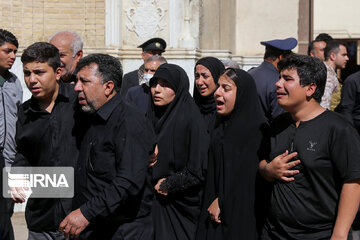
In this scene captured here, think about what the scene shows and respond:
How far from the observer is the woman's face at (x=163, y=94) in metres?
4.86

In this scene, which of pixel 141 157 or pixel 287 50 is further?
pixel 287 50

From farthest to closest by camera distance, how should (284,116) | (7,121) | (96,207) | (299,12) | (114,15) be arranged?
(299,12) < (114,15) < (7,121) < (284,116) < (96,207)

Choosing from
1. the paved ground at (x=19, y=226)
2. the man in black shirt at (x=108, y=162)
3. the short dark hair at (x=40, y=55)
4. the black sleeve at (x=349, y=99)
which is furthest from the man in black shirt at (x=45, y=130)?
the black sleeve at (x=349, y=99)

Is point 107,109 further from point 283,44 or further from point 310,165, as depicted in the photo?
point 283,44

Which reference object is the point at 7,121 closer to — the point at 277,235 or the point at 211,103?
the point at 211,103

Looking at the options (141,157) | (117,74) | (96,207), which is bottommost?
(96,207)

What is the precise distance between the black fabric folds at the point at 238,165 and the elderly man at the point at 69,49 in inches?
50.0

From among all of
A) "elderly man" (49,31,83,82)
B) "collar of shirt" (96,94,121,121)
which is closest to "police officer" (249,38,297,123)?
"elderly man" (49,31,83,82)

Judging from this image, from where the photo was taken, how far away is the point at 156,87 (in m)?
4.90

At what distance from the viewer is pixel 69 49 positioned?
488 cm

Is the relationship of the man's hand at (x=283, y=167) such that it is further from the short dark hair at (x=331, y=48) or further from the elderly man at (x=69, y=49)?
the short dark hair at (x=331, y=48)

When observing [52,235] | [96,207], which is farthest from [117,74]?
[52,235]

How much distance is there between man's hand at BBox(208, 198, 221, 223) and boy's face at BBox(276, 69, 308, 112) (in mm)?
997

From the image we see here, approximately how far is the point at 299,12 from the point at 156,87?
632 cm
